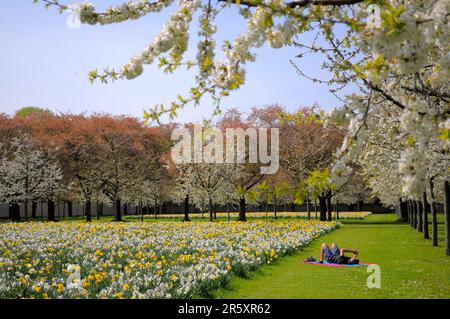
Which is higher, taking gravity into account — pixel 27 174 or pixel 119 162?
pixel 119 162

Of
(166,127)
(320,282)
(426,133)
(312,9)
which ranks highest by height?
(166,127)

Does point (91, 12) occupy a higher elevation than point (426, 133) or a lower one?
higher

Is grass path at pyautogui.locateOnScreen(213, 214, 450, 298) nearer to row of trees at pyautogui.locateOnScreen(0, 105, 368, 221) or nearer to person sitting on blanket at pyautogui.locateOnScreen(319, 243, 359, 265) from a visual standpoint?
person sitting on blanket at pyautogui.locateOnScreen(319, 243, 359, 265)

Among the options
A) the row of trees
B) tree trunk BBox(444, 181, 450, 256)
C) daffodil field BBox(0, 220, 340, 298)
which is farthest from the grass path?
the row of trees

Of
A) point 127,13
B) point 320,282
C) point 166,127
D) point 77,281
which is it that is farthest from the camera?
point 166,127

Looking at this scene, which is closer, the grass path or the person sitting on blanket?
the grass path

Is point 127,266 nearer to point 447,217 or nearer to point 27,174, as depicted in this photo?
point 447,217

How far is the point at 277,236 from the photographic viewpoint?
63.2 feet

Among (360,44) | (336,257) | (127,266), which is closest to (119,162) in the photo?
(336,257)

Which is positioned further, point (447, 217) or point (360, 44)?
point (447, 217)

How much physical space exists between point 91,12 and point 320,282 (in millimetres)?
8968

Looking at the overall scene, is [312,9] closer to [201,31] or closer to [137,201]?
[201,31]

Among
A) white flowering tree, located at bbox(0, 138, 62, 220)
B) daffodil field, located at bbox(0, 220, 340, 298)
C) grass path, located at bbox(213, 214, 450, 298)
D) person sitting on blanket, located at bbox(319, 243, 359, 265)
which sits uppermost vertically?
white flowering tree, located at bbox(0, 138, 62, 220)
